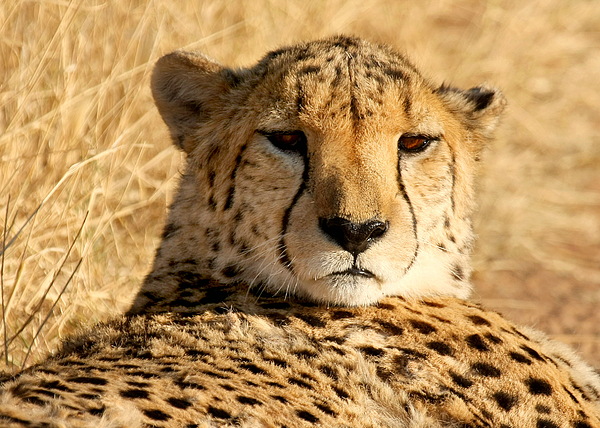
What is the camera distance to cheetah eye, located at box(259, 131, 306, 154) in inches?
105

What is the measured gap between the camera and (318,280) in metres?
2.53

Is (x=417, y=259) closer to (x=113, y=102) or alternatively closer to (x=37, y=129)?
(x=37, y=129)

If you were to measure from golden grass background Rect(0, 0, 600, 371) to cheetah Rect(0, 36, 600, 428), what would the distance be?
40 cm

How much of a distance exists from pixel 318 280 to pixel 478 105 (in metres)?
0.91

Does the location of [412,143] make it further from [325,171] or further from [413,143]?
[325,171]

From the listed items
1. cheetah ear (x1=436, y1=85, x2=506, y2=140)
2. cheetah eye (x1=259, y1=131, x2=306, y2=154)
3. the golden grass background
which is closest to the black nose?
cheetah eye (x1=259, y1=131, x2=306, y2=154)

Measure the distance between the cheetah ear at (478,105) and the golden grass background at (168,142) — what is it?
109 cm

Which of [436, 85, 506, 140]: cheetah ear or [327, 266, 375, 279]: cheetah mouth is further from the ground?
[436, 85, 506, 140]: cheetah ear

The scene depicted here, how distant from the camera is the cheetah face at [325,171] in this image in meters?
2.49

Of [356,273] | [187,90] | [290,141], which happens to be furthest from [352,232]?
[187,90]

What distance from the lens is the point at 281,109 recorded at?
2.69 meters

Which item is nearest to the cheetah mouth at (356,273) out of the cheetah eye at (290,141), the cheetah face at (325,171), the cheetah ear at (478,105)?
the cheetah face at (325,171)

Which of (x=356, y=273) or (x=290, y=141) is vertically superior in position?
(x=290, y=141)

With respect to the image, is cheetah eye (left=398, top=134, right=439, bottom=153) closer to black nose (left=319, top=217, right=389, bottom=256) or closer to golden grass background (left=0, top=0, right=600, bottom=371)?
black nose (left=319, top=217, right=389, bottom=256)
